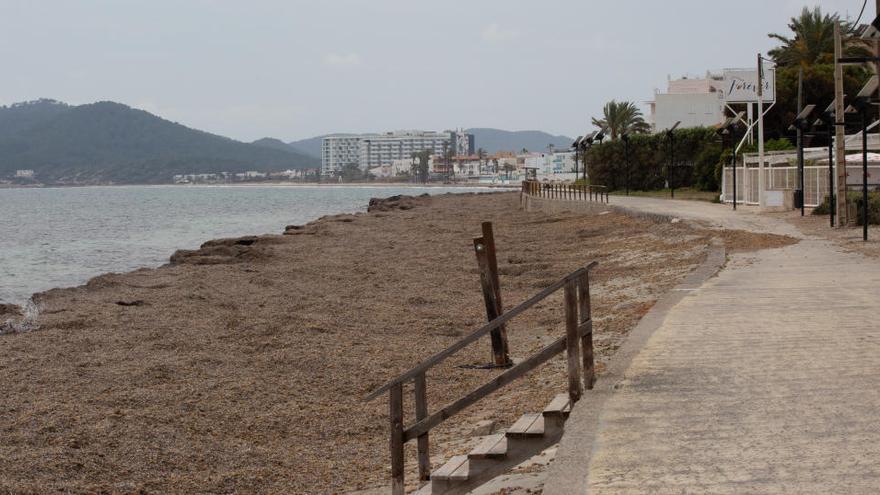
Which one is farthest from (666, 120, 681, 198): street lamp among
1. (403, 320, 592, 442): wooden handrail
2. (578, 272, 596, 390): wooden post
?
(403, 320, 592, 442): wooden handrail

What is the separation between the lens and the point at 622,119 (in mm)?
101188

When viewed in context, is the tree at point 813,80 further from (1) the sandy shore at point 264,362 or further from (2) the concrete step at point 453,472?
(2) the concrete step at point 453,472

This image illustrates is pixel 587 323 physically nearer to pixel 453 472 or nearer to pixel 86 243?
pixel 453 472

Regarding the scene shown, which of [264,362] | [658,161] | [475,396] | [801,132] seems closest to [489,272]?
[264,362]

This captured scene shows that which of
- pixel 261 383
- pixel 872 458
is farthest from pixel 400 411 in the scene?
pixel 261 383

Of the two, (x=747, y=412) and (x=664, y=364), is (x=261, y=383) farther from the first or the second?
(x=747, y=412)

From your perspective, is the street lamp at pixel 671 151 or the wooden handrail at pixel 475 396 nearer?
the wooden handrail at pixel 475 396

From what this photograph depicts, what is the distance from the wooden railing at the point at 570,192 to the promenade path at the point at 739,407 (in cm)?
3494

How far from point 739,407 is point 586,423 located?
1.07 m

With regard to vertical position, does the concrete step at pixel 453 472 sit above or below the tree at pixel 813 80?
below

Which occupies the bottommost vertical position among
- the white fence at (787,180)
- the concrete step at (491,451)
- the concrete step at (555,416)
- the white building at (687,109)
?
the concrete step at (491,451)

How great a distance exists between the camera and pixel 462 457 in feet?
25.9

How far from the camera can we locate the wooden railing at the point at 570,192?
48684mm

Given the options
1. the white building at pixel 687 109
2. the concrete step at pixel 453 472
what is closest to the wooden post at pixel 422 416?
the concrete step at pixel 453 472
